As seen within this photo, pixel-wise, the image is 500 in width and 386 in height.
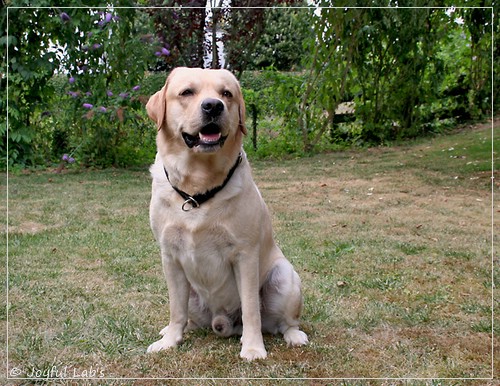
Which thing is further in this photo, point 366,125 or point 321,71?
point 366,125

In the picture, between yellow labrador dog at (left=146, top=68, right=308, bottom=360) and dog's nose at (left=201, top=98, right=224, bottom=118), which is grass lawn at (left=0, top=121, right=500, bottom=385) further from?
dog's nose at (left=201, top=98, right=224, bottom=118)

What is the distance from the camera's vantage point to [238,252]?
2.42 m

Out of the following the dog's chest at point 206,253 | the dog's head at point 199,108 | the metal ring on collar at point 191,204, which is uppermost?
the dog's head at point 199,108

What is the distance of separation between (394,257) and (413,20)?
17.1 ft

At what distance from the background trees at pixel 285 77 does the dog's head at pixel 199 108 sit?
345 cm

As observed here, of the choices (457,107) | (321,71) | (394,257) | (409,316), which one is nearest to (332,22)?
(321,71)

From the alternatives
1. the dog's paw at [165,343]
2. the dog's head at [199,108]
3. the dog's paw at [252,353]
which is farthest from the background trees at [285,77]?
the dog's paw at [252,353]

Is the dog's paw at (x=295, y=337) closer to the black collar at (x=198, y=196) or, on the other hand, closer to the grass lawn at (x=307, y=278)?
the grass lawn at (x=307, y=278)

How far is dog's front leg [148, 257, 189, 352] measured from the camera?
2561 millimetres

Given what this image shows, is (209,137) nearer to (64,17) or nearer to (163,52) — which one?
(163,52)

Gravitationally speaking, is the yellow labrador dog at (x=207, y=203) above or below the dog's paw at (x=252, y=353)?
above

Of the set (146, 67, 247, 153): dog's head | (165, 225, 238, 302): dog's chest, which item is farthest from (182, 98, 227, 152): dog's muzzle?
(165, 225, 238, 302): dog's chest

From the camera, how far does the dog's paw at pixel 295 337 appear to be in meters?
2.64

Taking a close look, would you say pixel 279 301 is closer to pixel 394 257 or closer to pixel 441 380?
pixel 441 380
